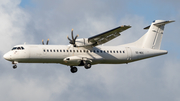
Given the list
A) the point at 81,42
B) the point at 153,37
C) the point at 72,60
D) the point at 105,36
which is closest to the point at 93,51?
the point at 81,42

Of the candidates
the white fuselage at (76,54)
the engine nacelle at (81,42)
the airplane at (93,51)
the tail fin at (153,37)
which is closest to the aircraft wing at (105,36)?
the airplane at (93,51)

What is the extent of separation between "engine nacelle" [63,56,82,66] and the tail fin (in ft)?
21.7

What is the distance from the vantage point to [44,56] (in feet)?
98.3

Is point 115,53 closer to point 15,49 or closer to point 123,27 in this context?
point 123,27

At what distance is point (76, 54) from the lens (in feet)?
102

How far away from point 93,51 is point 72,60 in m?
2.55

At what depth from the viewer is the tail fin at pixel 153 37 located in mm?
34378

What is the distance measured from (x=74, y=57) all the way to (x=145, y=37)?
345 inches

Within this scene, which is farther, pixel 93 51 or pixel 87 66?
pixel 93 51

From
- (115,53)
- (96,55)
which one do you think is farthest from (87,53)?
(115,53)

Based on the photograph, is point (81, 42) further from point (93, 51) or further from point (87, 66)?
point (87, 66)

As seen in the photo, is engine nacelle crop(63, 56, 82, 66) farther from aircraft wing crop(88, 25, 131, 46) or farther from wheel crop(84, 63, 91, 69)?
aircraft wing crop(88, 25, 131, 46)

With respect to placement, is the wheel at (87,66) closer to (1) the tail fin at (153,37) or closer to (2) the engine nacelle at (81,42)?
(2) the engine nacelle at (81,42)

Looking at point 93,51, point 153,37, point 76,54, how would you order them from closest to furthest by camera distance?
point 76,54 < point 93,51 < point 153,37
